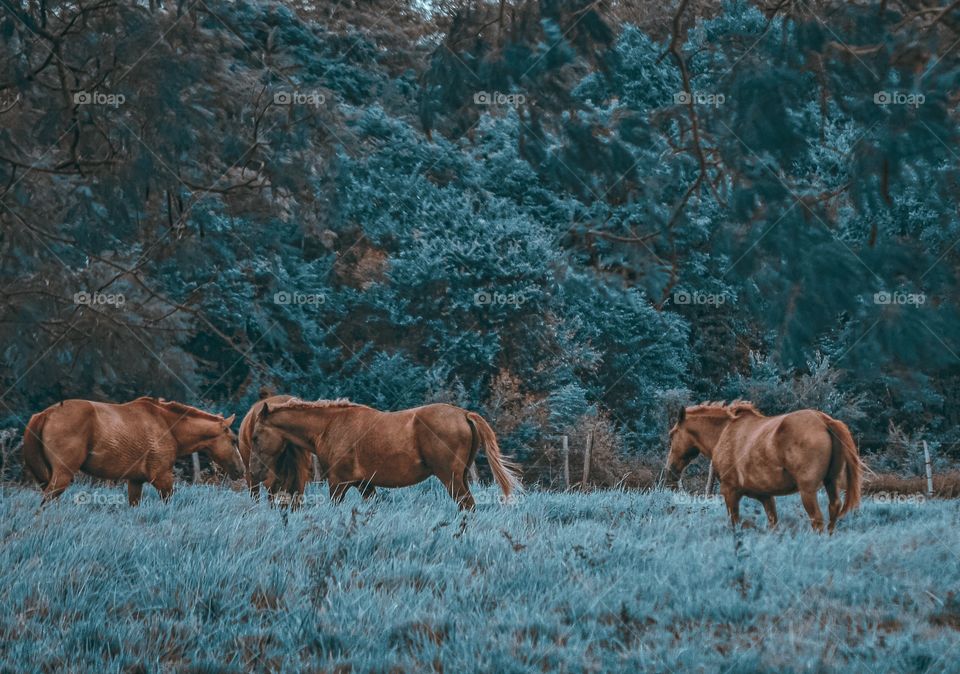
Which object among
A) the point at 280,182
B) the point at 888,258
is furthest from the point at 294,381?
the point at 888,258

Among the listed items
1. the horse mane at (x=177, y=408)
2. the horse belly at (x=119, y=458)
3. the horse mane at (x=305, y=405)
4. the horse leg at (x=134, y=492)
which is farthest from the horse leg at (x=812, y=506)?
the horse leg at (x=134, y=492)

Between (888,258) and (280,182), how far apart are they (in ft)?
33.3

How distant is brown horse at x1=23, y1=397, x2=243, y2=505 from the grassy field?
532 mm

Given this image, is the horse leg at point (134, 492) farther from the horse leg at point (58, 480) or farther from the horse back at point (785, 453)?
the horse back at point (785, 453)

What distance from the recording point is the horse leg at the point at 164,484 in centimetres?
1023

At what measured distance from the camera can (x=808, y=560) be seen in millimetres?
7973

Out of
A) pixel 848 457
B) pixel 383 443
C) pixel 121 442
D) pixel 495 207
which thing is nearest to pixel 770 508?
pixel 848 457

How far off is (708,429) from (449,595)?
14.6 ft

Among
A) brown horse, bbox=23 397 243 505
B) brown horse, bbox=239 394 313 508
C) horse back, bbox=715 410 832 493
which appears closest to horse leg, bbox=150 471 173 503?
brown horse, bbox=23 397 243 505

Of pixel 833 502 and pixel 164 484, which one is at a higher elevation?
pixel 833 502

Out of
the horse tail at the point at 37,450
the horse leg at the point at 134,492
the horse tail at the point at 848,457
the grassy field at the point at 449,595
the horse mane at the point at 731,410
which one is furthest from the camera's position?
the horse leg at the point at 134,492

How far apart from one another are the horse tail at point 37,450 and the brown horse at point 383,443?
1.84 m

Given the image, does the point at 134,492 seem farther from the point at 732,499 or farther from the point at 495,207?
the point at 495,207

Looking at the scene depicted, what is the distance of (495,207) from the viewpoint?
22.3 metres
